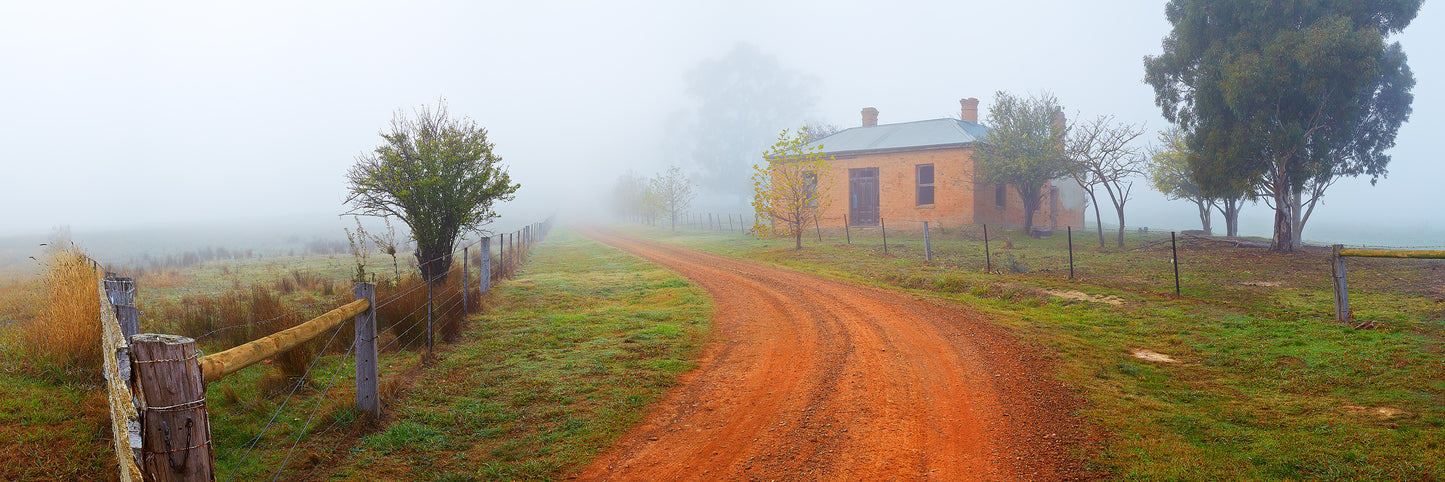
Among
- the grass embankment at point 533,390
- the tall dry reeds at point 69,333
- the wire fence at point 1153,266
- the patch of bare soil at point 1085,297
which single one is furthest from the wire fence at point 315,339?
the patch of bare soil at point 1085,297

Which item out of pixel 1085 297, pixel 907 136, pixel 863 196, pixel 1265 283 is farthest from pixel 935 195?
pixel 1085 297

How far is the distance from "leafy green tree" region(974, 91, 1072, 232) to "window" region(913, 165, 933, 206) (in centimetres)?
246

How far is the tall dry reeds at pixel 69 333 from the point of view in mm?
5859

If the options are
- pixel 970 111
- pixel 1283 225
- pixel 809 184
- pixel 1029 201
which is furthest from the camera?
pixel 970 111

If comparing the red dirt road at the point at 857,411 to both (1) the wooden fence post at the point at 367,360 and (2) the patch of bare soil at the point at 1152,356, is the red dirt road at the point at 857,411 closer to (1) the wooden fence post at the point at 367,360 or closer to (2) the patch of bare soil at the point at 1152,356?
(2) the patch of bare soil at the point at 1152,356

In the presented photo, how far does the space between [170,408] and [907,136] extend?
35.2m

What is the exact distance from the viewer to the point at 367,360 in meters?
5.32

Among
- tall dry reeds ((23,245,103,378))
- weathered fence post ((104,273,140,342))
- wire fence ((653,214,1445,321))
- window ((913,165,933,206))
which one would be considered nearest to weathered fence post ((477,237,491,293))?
tall dry reeds ((23,245,103,378))

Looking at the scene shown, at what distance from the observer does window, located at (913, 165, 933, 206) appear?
32688 mm

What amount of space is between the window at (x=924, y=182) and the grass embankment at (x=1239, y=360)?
15.8 metres

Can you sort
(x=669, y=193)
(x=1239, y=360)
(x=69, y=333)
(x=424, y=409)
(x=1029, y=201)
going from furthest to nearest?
(x=669, y=193), (x=1029, y=201), (x=1239, y=360), (x=69, y=333), (x=424, y=409)

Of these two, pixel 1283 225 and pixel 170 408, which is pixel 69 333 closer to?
pixel 170 408

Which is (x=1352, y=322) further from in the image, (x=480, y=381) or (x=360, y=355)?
(x=360, y=355)

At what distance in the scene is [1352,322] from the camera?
9078 mm
